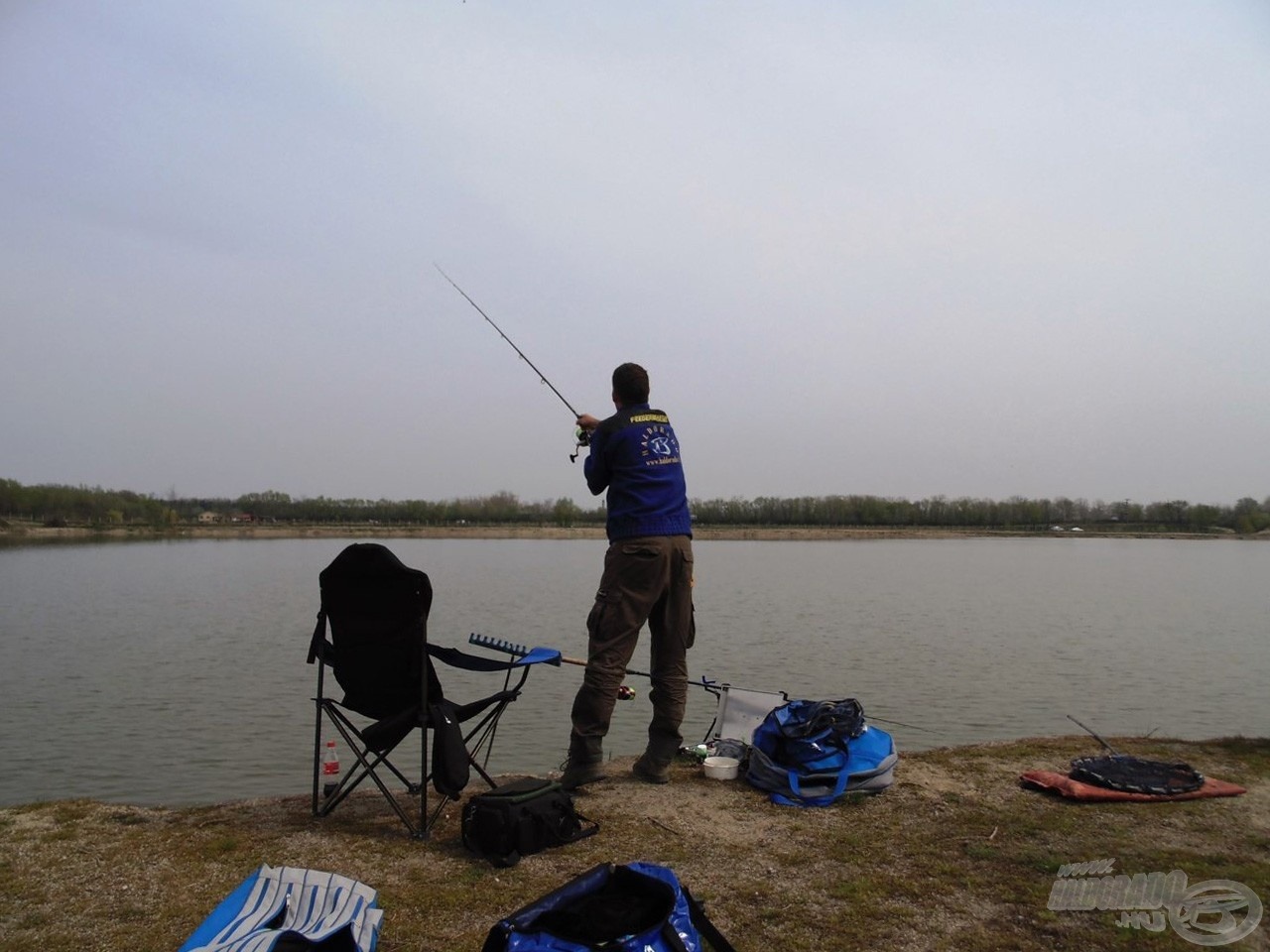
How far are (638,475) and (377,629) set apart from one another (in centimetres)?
143

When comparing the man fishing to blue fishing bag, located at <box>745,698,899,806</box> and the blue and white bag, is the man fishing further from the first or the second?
the blue and white bag

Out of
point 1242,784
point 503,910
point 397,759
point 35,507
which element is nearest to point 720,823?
point 503,910

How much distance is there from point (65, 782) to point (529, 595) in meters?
15.1

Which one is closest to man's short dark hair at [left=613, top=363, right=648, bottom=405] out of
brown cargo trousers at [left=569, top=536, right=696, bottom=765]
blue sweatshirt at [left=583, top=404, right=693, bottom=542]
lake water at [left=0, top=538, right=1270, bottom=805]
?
blue sweatshirt at [left=583, top=404, right=693, bottom=542]

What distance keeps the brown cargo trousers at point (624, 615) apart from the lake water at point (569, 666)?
2.54 m

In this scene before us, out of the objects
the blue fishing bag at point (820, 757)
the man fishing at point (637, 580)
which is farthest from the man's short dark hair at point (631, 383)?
the blue fishing bag at point (820, 757)

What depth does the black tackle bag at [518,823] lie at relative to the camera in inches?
136

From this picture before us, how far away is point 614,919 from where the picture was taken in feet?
8.43

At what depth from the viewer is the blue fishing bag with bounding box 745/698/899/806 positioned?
4250 mm

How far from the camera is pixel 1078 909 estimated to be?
115 inches

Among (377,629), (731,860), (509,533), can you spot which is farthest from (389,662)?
(509,533)

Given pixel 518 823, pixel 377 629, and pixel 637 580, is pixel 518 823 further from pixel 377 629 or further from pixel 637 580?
pixel 637 580

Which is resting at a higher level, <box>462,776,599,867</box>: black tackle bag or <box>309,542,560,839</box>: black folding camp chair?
<box>309,542,560,839</box>: black folding camp chair

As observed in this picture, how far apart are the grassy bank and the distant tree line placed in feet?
281
